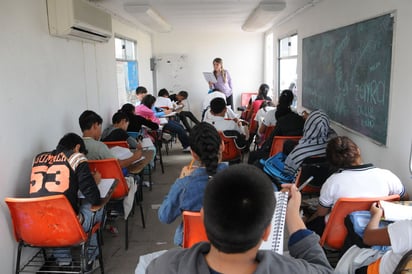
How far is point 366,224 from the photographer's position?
2021mm

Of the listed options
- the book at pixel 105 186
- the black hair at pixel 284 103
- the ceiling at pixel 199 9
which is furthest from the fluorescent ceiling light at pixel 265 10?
the book at pixel 105 186

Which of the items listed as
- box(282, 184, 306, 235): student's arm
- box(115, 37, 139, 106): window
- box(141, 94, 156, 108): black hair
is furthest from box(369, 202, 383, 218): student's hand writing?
box(115, 37, 139, 106): window

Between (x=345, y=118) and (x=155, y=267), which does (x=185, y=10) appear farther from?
(x=155, y=267)

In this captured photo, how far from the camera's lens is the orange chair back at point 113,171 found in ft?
9.82

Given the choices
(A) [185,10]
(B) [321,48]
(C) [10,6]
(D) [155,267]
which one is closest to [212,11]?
(A) [185,10]

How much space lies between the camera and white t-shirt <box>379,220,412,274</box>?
159cm

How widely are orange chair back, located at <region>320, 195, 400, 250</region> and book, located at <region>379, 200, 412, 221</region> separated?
10 cm

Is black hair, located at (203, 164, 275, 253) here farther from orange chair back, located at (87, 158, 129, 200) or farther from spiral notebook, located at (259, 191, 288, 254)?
orange chair back, located at (87, 158, 129, 200)

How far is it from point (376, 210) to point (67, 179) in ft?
6.16

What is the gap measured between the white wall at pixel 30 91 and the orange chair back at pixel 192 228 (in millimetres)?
1344

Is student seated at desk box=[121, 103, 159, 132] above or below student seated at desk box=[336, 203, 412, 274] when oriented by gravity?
above

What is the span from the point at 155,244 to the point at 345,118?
2.25 m

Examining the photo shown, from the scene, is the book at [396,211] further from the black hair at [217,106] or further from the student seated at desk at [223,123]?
the black hair at [217,106]

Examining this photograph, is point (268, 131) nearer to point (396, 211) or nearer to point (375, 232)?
point (396, 211)
